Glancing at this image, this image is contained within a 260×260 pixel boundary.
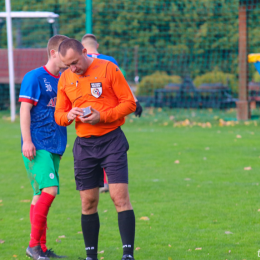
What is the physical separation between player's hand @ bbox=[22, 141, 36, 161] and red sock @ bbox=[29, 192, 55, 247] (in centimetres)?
34

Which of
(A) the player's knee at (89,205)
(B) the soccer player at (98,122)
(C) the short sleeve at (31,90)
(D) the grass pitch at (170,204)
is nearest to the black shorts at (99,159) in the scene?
(B) the soccer player at (98,122)

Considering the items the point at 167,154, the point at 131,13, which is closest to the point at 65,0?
the point at 131,13

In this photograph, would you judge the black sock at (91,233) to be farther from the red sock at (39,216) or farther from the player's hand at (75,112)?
the player's hand at (75,112)

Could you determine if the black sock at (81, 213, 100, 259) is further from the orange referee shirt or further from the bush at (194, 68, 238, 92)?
the bush at (194, 68, 238, 92)

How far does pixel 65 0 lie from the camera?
2697cm

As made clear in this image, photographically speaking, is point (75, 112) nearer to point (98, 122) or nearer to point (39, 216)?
point (98, 122)

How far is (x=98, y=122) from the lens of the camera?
3.80 metres

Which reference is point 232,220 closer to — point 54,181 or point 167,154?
point 54,181

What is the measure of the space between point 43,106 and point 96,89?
0.66m

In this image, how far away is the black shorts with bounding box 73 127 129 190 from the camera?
3.83 meters

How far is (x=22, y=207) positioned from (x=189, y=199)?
204cm

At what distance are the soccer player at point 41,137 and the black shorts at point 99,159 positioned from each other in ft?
1.21

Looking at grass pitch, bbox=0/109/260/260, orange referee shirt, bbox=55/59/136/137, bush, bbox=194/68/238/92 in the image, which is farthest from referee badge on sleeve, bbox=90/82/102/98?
bush, bbox=194/68/238/92

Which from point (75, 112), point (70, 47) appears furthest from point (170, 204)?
point (70, 47)
